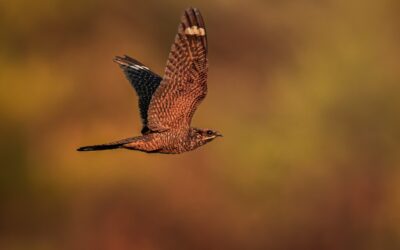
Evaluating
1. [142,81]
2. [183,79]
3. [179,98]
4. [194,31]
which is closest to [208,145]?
[142,81]

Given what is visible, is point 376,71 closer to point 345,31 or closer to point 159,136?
point 345,31

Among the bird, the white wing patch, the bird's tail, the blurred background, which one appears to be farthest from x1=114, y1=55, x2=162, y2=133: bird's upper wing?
the blurred background

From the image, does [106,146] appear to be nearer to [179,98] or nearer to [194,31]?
[179,98]

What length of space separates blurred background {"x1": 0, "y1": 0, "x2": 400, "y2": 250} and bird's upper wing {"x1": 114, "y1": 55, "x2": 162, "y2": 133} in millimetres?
8168

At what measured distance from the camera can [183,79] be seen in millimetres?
8078

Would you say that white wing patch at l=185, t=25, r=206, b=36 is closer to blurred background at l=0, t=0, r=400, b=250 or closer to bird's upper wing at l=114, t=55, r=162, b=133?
bird's upper wing at l=114, t=55, r=162, b=133

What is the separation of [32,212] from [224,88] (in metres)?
4.44

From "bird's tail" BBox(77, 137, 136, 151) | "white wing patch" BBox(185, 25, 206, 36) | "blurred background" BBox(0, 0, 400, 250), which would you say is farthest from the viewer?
"blurred background" BBox(0, 0, 400, 250)

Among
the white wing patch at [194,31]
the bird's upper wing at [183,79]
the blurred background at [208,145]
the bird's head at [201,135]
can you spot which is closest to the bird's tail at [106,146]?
the bird's upper wing at [183,79]

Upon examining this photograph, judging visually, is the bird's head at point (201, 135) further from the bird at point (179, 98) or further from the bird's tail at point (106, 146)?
the bird's tail at point (106, 146)

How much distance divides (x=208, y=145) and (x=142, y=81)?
10148mm

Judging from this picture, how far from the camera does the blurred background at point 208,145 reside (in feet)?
60.1

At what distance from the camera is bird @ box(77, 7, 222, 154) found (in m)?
7.99

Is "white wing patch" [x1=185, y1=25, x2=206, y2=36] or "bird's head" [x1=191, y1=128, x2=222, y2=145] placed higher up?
"white wing patch" [x1=185, y1=25, x2=206, y2=36]
